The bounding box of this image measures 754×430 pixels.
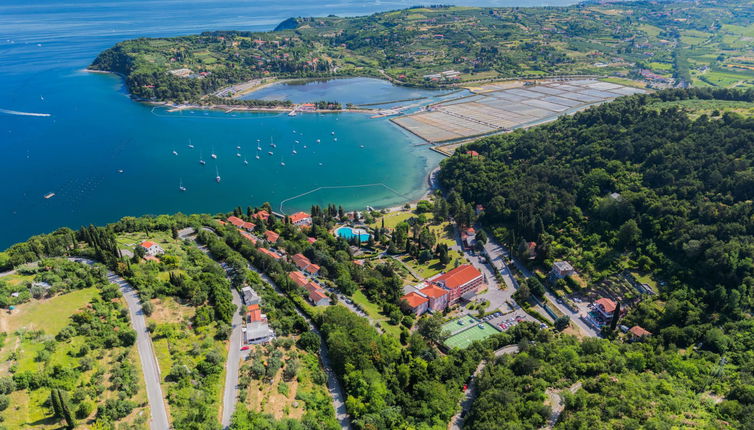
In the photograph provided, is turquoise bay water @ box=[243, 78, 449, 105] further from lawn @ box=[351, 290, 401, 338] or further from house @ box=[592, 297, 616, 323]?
house @ box=[592, 297, 616, 323]

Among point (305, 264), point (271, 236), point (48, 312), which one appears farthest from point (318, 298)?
point (48, 312)

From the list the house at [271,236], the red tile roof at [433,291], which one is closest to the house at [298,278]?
the house at [271,236]

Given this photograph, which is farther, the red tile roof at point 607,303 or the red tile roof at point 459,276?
the red tile roof at point 459,276

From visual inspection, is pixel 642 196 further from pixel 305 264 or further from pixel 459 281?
pixel 305 264

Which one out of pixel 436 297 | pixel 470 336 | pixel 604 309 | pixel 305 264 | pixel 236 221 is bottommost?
pixel 470 336

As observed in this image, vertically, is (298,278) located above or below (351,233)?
above

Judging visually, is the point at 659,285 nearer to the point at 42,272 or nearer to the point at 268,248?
the point at 268,248

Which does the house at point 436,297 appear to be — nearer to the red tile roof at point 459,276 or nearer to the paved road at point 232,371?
the red tile roof at point 459,276
